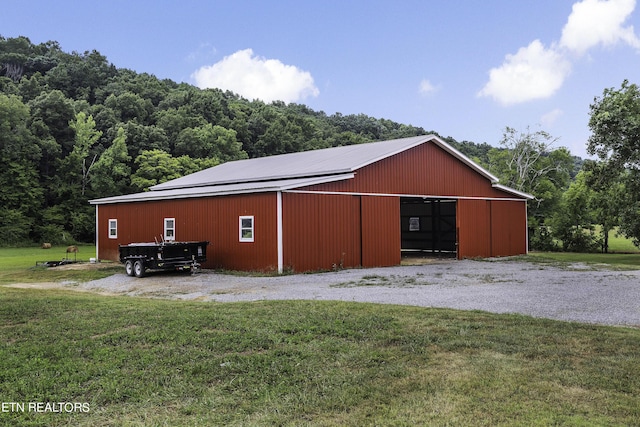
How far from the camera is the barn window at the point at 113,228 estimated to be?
25.4 meters

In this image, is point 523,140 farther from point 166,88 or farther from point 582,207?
point 166,88

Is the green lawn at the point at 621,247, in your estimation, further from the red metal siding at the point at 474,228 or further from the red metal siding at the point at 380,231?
the red metal siding at the point at 380,231

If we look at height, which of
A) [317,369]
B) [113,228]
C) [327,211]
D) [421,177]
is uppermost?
[421,177]

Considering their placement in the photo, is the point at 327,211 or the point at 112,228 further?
the point at 112,228

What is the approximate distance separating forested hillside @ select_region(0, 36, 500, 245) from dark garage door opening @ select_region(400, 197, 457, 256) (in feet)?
76.8

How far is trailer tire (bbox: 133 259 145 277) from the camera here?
17578 mm

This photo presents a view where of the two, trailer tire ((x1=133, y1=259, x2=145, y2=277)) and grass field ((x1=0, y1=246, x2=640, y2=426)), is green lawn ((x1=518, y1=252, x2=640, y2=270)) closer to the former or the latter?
grass field ((x1=0, y1=246, x2=640, y2=426))

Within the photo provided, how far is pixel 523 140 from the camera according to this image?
1580 inches

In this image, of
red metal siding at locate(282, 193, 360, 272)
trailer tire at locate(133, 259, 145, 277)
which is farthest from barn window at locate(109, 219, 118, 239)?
red metal siding at locate(282, 193, 360, 272)

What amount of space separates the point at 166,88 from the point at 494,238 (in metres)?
55.2

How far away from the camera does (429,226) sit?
100.0 feet

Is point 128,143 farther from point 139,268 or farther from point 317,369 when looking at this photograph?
point 317,369

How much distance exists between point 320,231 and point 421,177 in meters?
6.48

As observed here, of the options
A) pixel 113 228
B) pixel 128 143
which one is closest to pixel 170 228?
pixel 113 228
